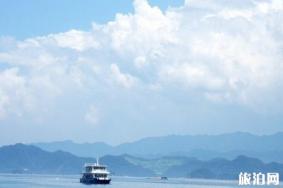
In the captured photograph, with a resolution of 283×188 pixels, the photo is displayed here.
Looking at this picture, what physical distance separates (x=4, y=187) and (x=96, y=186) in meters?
28.8

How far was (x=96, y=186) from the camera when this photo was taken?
196 metres

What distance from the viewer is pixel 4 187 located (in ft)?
648
